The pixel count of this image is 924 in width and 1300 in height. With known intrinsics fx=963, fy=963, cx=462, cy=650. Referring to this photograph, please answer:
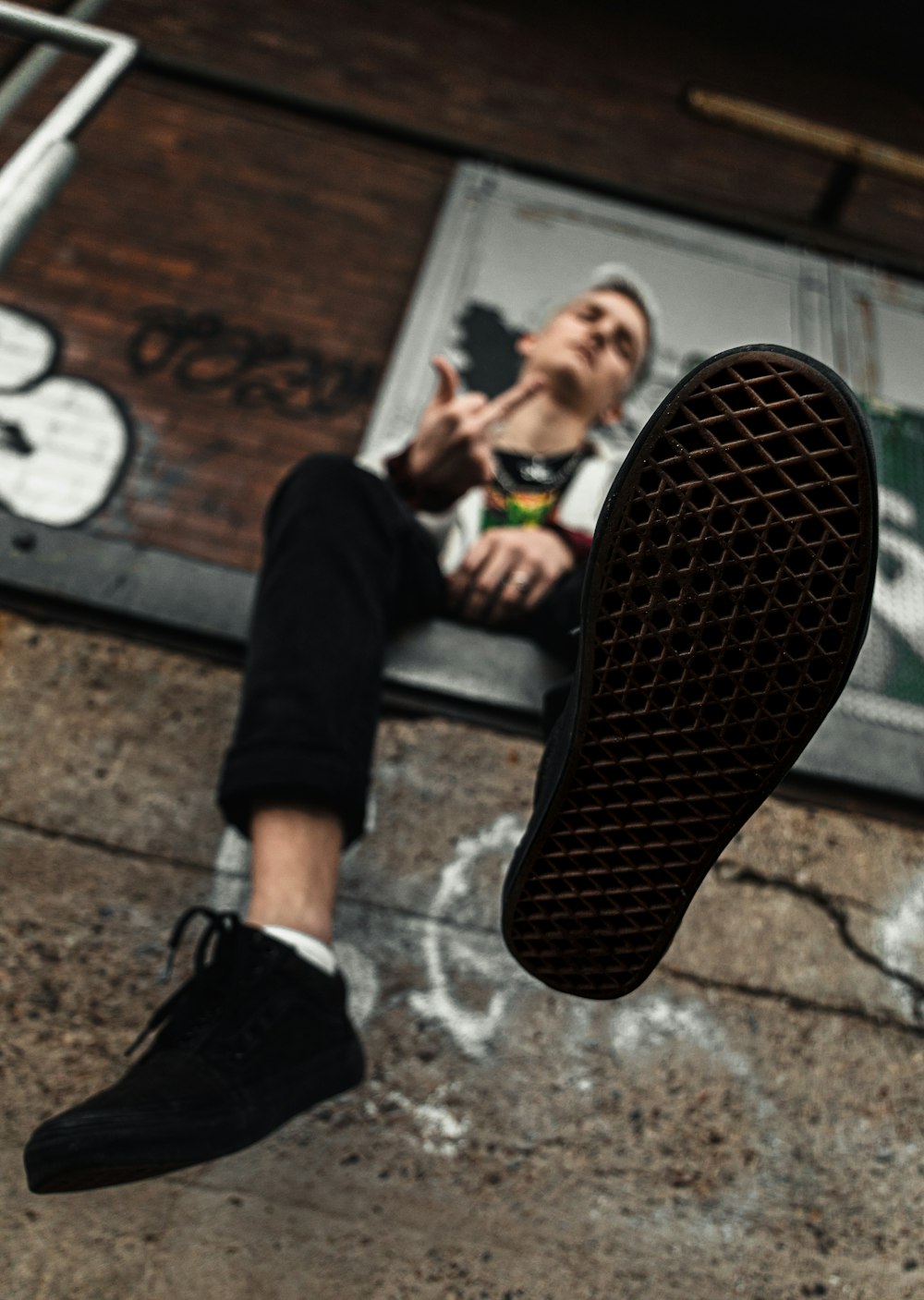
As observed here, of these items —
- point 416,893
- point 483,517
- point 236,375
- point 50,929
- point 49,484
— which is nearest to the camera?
point 50,929

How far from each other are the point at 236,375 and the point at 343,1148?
6.78 ft

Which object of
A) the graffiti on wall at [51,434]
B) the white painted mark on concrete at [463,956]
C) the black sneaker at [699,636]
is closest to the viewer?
the black sneaker at [699,636]

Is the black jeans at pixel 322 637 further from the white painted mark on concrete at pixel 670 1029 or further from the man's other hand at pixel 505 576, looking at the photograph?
the white painted mark on concrete at pixel 670 1029

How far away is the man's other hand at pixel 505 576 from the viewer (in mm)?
1784

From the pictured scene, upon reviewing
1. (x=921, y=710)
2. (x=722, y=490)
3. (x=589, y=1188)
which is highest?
(x=722, y=490)

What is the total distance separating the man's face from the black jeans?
Result: 0.69 meters

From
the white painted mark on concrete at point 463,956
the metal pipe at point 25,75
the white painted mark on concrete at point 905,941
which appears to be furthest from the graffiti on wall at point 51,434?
the white painted mark on concrete at point 905,941

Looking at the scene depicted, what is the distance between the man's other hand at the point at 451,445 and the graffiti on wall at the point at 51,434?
1159 millimetres

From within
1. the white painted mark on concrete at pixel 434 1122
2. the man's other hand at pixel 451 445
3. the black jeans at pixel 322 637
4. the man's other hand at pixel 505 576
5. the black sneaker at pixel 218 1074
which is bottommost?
the white painted mark on concrete at pixel 434 1122

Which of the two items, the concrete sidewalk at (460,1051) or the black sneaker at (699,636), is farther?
the concrete sidewalk at (460,1051)

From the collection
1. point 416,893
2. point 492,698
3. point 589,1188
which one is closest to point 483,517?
point 492,698

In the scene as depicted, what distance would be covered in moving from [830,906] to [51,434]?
218cm

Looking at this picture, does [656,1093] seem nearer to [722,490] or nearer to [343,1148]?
[343,1148]

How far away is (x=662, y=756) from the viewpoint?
900 mm
